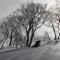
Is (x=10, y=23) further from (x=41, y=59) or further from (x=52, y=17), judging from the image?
(x=41, y=59)

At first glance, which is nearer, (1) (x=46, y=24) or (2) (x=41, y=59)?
(2) (x=41, y=59)

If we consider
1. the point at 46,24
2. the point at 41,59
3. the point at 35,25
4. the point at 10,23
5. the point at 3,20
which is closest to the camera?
the point at 41,59

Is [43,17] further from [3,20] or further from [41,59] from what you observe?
[41,59]

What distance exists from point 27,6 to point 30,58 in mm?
22650

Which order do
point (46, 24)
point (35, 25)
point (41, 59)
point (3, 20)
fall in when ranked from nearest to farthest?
point (41, 59) < point (35, 25) < point (46, 24) < point (3, 20)

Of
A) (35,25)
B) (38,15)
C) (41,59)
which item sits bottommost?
(41,59)

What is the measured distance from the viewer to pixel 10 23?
3700cm

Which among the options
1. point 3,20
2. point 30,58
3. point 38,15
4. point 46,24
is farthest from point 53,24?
point 30,58

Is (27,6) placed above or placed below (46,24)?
above

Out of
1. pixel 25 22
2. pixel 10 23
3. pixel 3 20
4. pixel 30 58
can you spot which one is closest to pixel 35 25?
pixel 25 22

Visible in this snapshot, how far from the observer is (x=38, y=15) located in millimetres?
29641


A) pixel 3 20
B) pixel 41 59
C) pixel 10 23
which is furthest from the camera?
pixel 3 20

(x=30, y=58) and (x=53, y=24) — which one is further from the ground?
(x=53, y=24)

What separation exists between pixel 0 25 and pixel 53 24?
15326mm
